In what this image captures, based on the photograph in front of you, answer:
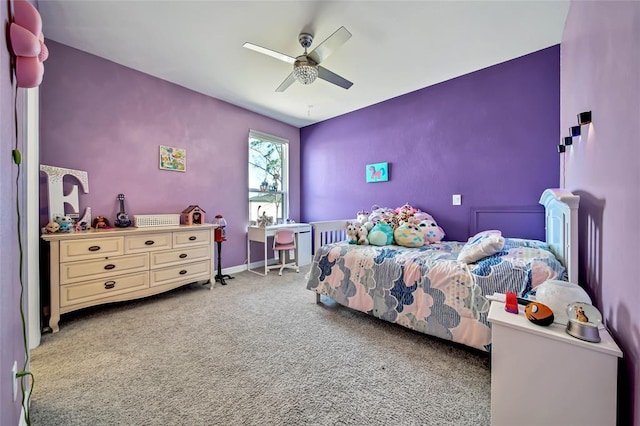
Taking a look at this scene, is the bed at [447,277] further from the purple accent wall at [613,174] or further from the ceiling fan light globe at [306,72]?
the ceiling fan light globe at [306,72]

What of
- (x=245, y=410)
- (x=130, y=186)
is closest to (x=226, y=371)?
(x=245, y=410)

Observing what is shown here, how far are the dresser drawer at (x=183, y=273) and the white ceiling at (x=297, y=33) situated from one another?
2.17 m

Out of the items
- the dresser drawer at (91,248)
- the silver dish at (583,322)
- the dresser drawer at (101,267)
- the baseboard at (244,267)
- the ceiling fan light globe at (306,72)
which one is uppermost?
the ceiling fan light globe at (306,72)

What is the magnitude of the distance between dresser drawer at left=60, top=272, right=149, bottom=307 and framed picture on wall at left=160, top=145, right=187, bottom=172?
1312 mm

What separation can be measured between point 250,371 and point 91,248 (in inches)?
70.7

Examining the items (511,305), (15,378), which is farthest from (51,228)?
(511,305)

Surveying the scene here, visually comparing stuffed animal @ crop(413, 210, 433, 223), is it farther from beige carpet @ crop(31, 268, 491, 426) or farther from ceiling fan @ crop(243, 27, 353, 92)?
ceiling fan @ crop(243, 27, 353, 92)

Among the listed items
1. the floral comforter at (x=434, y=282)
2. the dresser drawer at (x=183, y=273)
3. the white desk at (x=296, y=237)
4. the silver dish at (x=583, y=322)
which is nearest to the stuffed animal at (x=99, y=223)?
the dresser drawer at (x=183, y=273)

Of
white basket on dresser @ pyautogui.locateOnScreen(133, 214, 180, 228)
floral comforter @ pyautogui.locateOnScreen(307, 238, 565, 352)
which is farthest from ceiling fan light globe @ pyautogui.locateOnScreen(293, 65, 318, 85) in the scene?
white basket on dresser @ pyautogui.locateOnScreen(133, 214, 180, 228)

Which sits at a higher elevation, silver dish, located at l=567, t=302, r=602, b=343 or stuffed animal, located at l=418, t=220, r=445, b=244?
stuffed animal, located at l=418, t=220, r=445, b=244

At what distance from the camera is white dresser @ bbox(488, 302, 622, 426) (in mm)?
820

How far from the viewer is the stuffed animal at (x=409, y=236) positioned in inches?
97.3

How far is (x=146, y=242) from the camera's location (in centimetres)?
246

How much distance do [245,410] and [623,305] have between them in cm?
160
